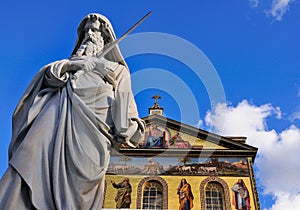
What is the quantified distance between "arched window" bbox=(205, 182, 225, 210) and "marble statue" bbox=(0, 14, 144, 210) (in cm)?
1313

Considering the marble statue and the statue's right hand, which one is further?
the statue's right hand

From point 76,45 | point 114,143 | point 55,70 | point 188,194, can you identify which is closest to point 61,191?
point 114,143

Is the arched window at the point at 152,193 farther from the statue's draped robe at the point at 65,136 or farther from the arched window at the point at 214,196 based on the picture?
the statue's draped robe at the point at 65,136

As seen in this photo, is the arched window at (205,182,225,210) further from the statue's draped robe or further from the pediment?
the statue's draped robe

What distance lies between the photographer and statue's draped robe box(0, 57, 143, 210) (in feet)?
6.17

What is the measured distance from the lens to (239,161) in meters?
15.9

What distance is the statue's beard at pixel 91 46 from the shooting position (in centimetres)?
267

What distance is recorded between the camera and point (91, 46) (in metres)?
2.71

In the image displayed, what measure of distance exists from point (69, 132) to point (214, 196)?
13749mm

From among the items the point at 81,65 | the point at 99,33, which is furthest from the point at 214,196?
the point at 81,65

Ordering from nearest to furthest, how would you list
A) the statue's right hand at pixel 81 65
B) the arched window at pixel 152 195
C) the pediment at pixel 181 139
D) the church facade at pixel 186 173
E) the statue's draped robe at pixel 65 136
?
the statue's draped robe at pixel 65 136, the statue's right hand at pixel 81 65, the church facade at pixel 186 173, the arched window at pixel 152 195, the pediment at pixel 181 139

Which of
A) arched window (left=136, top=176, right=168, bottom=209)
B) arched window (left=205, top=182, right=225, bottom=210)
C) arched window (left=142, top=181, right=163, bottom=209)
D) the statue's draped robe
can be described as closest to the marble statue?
the statue's draped robe

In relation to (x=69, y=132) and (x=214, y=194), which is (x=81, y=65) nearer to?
(x=69, y=132)

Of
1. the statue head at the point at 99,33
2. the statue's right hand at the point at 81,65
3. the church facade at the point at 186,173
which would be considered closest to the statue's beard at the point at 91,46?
the statue head at the point at 99,33
